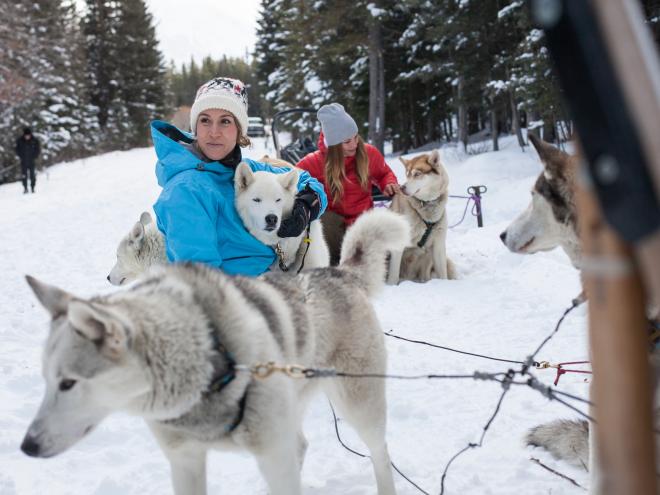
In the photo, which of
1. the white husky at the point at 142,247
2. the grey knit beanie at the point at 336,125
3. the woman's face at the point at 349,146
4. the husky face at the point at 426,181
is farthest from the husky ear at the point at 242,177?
the husky face at the point at 426,181

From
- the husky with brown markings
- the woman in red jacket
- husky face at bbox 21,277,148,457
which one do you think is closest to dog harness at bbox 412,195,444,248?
the husky with brown markings

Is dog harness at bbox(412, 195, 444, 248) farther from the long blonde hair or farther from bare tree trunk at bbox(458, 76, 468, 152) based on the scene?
bare tree trunk at bbox(458, 76, 468, 152)

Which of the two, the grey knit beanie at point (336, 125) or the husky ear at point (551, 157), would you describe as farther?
the grey knit beanie at point (336, 125)

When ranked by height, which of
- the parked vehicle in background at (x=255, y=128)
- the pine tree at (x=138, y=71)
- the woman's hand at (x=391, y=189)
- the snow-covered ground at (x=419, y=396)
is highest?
the pine tree at (x=138, y=71)

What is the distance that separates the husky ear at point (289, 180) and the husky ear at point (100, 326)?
2.60m

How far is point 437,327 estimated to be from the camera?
462 cm

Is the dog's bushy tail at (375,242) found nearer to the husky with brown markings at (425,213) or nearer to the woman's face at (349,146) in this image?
the woman's face at (349,146)

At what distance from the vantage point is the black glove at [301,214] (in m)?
3.46

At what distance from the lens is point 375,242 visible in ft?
8.27

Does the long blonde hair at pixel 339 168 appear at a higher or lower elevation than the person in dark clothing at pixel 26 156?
lower

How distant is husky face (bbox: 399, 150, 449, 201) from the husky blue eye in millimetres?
5146

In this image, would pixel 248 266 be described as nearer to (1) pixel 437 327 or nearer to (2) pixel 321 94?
(1) pixel 437 327

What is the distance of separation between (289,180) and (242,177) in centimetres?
53

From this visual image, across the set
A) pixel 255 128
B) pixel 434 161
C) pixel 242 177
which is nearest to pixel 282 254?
pixel 242 177
